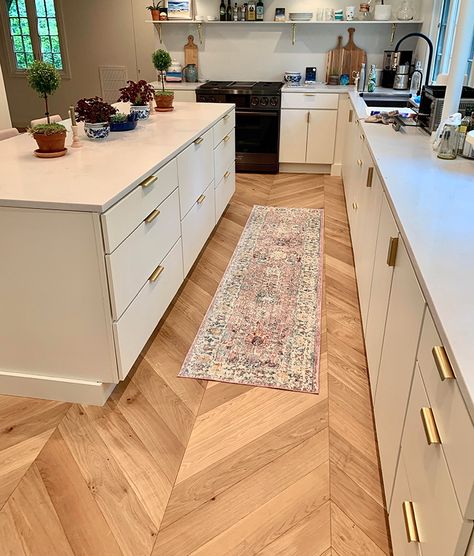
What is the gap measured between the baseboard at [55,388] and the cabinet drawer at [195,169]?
1.08m

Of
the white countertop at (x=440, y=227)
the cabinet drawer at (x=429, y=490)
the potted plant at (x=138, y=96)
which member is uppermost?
the potted plant at (x=138, y=96)

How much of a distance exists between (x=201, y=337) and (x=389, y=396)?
1.12m

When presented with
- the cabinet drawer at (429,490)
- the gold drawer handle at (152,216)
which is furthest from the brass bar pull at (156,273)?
the cabinet drawer at (429,490)

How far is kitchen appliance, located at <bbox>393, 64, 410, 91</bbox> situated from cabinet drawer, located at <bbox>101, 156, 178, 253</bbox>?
3209mm

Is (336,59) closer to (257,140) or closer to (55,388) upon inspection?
(257,140)

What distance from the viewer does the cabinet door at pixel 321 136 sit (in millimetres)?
5016

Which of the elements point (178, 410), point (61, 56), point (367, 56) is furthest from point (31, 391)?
point (61, 56)

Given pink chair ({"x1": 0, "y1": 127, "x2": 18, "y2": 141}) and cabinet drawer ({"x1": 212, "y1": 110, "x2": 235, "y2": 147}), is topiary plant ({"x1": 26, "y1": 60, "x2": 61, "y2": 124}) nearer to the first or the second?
pink chair ({"x1": 0, "y1": 127, "x2": 18, "y2": 141})

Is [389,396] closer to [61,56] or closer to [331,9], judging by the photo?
[331,9]

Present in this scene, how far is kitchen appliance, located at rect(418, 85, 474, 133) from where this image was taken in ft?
8.16

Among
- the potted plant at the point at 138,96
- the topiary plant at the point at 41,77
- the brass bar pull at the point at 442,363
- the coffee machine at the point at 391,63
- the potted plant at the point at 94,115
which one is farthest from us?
the coffee machine at the point at 391,63

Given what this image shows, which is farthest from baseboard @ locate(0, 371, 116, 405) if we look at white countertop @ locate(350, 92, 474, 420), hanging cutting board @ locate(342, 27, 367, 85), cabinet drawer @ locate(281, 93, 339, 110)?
hanging cutting board @ locate(342, 27, 367, 85)

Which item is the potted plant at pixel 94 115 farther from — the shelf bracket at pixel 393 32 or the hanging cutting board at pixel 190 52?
the shelf bracket at pixel 393 32

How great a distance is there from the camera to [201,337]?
2461 millimetres
